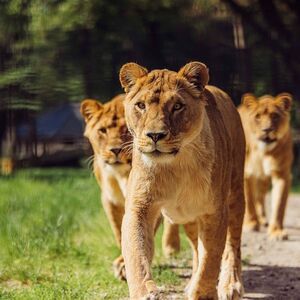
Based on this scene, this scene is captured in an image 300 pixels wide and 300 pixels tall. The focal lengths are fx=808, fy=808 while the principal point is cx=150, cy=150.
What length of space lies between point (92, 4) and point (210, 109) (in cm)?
405

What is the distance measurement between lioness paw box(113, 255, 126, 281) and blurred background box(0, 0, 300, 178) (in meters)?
1.99

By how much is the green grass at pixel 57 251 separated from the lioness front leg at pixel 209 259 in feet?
1.76

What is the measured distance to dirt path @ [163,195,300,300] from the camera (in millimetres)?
3506

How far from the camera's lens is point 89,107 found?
4.11 metres

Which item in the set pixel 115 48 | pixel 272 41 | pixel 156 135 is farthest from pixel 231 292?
pixel 272 41

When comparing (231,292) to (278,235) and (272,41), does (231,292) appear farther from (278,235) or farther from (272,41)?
(272,41)

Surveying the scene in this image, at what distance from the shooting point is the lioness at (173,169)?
2.65m

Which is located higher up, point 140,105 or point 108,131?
point 140,105

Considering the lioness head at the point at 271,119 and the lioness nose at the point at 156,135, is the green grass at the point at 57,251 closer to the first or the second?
the lioness nose at the point at 156,135

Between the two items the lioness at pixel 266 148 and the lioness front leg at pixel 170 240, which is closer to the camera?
the lioness front leg at pixel 170 240

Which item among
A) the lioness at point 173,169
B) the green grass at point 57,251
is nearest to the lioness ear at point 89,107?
the green grass at point 57,251

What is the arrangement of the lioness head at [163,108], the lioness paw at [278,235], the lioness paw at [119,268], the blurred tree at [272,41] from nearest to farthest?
the lioness head at [163,108] → the lioness paw at [119,268] → the lioness paw at [278,235] → the blurred tree at [272,41]

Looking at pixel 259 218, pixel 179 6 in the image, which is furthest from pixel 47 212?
pixel 179 6

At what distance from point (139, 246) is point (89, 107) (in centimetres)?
153
